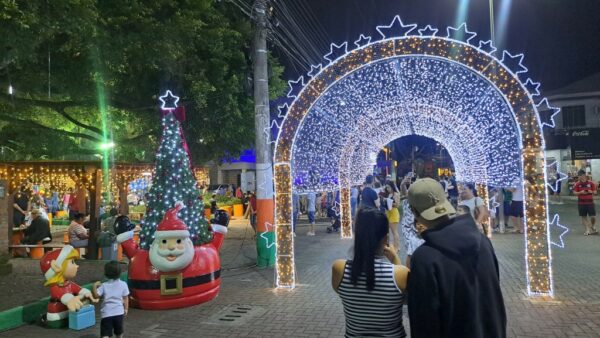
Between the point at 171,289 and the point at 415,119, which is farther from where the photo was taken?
the point at 415,119

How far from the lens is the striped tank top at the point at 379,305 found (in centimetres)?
248

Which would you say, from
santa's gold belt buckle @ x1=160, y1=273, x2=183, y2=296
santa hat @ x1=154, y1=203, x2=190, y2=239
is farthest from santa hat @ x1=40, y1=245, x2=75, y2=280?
santa's gold belt buckle @ x1=160, y1=273, x2=183, y2=296

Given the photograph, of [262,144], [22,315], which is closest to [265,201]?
[262,144]

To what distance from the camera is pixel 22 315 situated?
6.62 metres

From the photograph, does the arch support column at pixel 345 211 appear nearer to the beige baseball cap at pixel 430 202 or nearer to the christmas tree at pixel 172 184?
the christmas tree at pixel 172 184

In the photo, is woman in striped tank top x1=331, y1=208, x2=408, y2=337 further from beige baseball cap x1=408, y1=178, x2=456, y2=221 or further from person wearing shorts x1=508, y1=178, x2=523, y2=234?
person wearing shorts x1=508, y1=178, x2=523, y2=234

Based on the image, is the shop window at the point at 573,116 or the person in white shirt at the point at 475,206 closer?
the person in white shirt at the point at 475,206

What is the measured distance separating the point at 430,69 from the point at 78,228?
29.7 ft

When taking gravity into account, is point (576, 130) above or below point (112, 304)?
above

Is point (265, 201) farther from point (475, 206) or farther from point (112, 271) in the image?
point (112, 271)

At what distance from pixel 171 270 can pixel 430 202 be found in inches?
213

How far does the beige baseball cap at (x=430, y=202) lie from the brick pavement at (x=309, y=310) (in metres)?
3.77

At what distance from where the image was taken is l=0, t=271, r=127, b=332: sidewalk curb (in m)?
6.36

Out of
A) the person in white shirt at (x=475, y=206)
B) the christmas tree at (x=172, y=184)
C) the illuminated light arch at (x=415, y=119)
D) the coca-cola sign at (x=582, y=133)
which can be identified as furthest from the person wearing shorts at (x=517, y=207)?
the coca-cola sign at (x=582, y=133)
